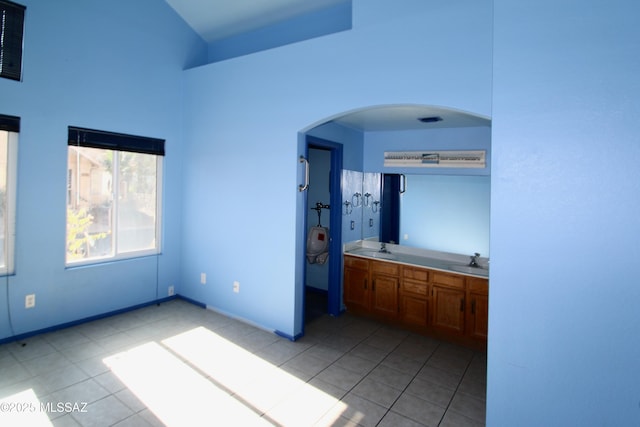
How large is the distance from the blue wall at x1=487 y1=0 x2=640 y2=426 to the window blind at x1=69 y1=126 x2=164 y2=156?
3.63 m

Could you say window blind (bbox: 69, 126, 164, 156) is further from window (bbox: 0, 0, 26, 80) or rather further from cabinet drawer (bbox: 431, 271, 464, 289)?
cabinet drawer (bbox: 431, 271, 464, 289)

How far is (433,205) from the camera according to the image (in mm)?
4121

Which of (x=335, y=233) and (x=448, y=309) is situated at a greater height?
(x=335, y=233)

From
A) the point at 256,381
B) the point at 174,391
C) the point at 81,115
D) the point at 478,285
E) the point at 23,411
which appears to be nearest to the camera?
the point at 23,411

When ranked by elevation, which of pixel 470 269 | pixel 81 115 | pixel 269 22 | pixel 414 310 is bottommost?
pixel 414 310

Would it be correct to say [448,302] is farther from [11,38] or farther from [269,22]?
[11,38]

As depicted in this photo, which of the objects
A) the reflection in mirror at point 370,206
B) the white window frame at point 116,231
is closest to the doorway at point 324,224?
the reflection in mirror at point 370,206

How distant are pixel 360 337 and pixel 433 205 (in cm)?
169

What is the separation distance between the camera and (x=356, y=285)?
4250 mm

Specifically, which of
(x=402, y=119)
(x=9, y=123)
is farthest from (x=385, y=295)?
(x=9, y=123)

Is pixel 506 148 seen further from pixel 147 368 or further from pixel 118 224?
pixel 118 224

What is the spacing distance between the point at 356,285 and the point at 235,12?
3413mm

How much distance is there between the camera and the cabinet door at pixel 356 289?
4.18m

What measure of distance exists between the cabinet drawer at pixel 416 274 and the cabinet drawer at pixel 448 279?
8cm
